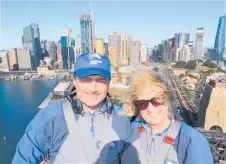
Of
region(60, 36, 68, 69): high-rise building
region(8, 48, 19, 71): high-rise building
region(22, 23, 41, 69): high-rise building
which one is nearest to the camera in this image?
region(8, 48, 19, 71): high-rise building

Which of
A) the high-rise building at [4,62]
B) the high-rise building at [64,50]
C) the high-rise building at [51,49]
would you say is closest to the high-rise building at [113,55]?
the high-rise building at [64,50]

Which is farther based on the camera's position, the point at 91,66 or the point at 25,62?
the point at 25,62

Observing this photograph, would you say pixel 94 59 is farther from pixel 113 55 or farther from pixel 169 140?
pixel 113 55

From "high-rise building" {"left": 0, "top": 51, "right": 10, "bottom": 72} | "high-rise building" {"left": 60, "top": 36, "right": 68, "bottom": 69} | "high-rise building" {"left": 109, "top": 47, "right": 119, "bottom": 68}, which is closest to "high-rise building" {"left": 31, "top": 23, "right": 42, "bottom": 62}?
"high-rise building" {"left": 60, "top": 36, "right": 68, "bottom": 69}

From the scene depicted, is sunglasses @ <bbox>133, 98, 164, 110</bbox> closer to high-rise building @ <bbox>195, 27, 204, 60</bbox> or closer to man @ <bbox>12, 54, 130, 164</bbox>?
man @ <bbox>12, 54, 130, 164</bbox>

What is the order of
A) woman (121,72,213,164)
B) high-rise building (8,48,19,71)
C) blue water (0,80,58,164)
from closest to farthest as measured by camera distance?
woman (121,72,213,164)
blue water (0,80,58,164)
high-rise building (8,48,19,71)

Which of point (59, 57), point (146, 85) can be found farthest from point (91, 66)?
point (59, 57)
